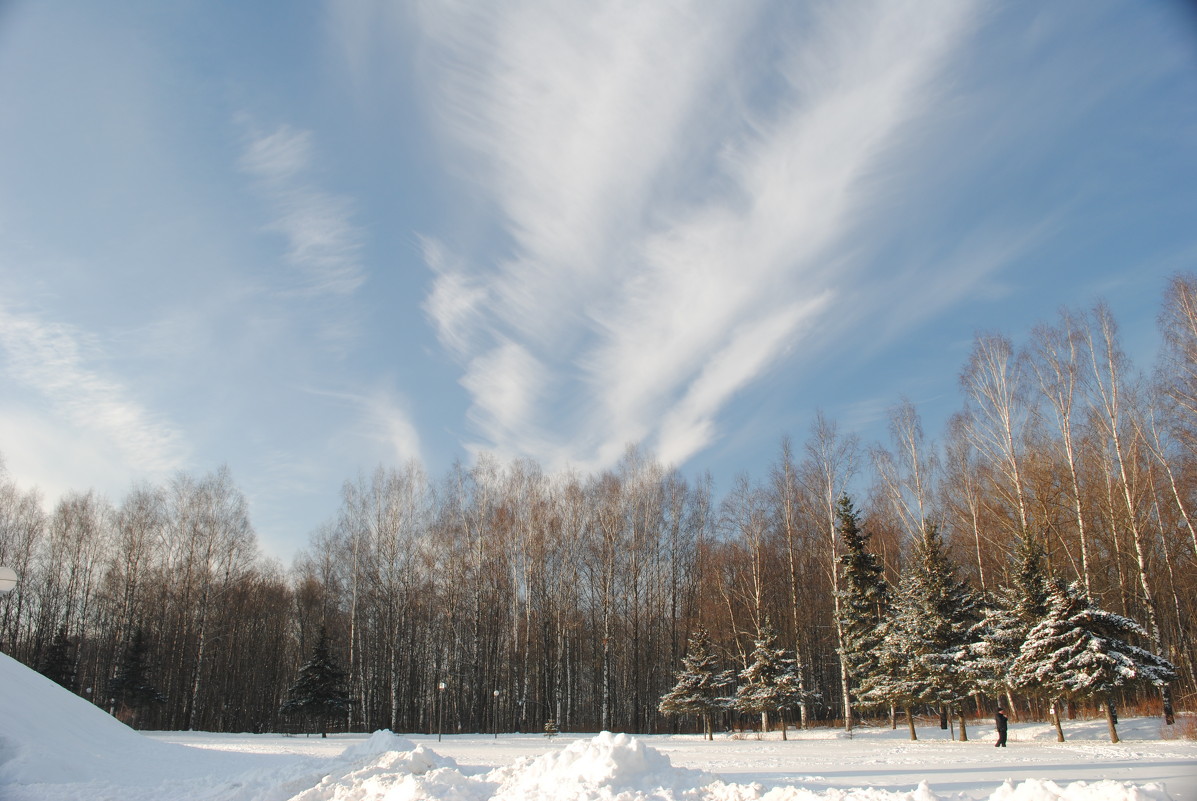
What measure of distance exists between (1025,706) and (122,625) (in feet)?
153

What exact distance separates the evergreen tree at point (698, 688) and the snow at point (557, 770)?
33.6 ft

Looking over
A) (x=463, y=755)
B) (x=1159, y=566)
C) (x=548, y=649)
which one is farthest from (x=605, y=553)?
(x=1159, y=566)

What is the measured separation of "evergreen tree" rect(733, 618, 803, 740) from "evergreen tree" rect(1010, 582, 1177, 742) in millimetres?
9565

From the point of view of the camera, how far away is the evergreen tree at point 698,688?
2981cm

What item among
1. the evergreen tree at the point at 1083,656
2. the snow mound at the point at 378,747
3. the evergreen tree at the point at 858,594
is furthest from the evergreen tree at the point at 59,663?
the evergreen tree at the point at 1083,656

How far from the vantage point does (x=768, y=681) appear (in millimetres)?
28281

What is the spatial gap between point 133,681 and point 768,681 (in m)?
32.0

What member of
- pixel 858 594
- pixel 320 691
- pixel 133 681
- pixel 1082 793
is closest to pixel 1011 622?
pixel 858 594

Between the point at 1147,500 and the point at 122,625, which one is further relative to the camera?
the point at 122,625

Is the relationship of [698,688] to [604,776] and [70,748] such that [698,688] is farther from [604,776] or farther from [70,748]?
[70,748]

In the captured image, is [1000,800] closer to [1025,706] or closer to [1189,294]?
[1189,294]

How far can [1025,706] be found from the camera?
95.7 feet

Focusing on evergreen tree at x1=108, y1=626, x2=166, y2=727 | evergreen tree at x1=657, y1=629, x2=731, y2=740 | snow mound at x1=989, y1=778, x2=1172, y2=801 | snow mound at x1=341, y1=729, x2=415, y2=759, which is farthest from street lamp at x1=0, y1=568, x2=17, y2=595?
evergreen tree at x1=108, y1=626, x2=166, y2=727

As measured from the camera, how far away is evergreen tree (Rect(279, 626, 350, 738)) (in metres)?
32.8
